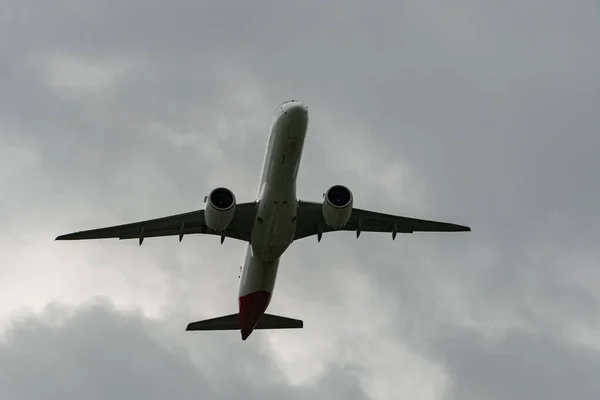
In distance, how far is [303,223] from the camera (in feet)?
132

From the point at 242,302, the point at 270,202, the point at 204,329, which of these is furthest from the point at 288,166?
the point at 204,329

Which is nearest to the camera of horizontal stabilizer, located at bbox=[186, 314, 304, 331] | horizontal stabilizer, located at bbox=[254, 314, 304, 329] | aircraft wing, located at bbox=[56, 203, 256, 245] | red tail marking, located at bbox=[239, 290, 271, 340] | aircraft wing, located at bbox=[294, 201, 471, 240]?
aircraft wing, located at bbox=[56, 203, 256, 245]

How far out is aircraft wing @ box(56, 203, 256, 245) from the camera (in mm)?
38531

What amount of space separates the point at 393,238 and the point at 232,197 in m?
10.4

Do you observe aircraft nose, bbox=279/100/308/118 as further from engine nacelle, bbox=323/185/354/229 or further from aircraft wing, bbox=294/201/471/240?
aircraft wing, bbox=294/201/471/240

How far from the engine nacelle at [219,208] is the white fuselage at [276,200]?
1.53m

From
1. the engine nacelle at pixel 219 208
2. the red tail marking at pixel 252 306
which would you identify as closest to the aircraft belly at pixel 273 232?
the engine nacelle at pixel 219 208

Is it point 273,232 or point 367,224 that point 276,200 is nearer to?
point 273,232

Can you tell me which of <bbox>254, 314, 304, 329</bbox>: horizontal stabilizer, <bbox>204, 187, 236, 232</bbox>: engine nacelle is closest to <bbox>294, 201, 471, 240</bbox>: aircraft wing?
<bbox>204, 187, 236, 232</bbox>: engine nacelle

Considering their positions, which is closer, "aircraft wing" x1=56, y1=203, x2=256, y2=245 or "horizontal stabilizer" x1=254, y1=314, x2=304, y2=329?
"aircraft wing" x1=56, y1=203, x2=256, y2=245

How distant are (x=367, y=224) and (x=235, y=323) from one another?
9932 millimetres

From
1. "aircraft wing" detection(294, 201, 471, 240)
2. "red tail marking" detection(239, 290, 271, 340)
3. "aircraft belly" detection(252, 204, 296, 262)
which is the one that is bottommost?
"red tail marking" detection(239, 290, 271, 340)

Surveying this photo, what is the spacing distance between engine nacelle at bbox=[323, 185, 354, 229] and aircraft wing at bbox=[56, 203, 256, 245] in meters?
4.40

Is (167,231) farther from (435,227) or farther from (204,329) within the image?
(435,227)
